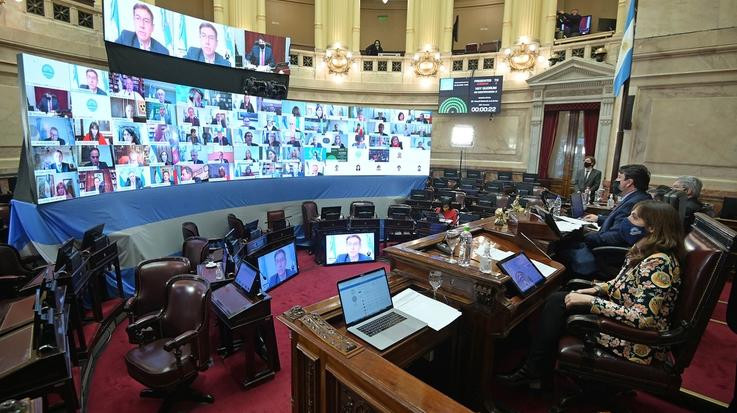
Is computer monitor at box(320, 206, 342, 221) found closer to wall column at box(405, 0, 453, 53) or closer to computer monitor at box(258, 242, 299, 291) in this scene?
computer monitor at box(258, 242, 299, 291)

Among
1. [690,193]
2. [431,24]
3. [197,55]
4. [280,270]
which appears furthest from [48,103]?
[431,24]

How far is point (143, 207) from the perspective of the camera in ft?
17.8

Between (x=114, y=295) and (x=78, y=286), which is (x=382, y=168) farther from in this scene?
(x=78, y=286)

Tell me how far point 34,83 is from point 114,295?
2777mm

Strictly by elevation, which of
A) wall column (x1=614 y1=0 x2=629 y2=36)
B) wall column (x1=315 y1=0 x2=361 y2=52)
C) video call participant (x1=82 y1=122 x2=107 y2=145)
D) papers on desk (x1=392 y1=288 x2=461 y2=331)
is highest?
wall column (x1=315 y1=0 x2=361 y2=52)

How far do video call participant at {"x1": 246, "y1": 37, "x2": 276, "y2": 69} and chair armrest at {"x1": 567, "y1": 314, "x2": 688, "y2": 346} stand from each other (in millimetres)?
8418

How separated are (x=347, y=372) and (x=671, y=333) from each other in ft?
6.40

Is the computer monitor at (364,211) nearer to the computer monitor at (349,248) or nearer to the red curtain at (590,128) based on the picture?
the computer monitor at (349,248)

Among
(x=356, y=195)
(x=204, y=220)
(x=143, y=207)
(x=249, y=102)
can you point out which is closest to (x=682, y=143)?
(x=356, y=195)

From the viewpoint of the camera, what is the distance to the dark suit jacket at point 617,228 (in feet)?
11.1

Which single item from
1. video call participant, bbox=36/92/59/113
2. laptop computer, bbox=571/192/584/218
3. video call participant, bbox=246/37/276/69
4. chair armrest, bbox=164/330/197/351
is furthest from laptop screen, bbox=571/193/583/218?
video call participant, bbox=246/37/276/69

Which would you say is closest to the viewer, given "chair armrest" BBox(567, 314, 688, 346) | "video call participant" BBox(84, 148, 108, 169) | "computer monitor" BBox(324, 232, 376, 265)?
"chair armrest" BBox(567, 314, 688, 346)

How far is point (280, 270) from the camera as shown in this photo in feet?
18.2

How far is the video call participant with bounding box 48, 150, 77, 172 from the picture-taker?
4352 millimetres
